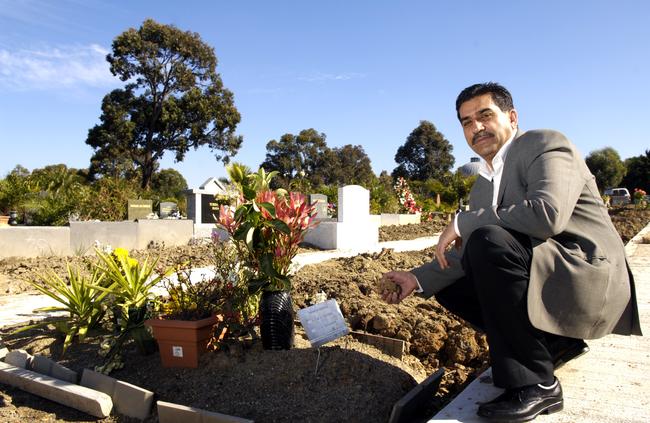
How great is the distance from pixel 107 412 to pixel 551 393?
204 centimetres

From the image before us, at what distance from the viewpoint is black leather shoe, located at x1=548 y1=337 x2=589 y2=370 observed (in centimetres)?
224

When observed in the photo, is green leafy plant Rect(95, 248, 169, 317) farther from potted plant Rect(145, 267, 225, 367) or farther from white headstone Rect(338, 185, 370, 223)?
white headstone Rect(338, 185, 370, 223)

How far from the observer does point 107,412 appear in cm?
250

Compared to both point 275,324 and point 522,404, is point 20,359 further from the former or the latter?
point 522,404

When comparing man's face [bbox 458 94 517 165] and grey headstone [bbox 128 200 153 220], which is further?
grey headstone [bbox 128 200 153 220]

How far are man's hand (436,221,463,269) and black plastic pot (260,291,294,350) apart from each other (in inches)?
35.6

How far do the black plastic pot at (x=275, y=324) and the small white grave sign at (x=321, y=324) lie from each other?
251 mm

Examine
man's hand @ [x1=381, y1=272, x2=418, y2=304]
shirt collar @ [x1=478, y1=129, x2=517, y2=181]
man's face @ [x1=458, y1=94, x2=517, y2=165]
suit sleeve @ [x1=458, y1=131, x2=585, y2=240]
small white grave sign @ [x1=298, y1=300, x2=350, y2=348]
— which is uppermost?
man's face @ [x1=458, y1=94, x2=517, y2=165]

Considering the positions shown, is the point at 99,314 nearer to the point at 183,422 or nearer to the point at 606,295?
the point at 183,422

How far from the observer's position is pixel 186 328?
103 inches

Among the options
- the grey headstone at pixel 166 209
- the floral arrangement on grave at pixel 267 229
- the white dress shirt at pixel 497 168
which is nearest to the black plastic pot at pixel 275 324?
the floral arrangement on grave at pixel 267 229

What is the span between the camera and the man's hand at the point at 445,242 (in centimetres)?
218

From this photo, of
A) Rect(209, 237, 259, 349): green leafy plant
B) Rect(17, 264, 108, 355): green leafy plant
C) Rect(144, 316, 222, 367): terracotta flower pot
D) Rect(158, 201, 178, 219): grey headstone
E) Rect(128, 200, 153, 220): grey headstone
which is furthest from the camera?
Rect(158, 201, 178, 219): grey headstone

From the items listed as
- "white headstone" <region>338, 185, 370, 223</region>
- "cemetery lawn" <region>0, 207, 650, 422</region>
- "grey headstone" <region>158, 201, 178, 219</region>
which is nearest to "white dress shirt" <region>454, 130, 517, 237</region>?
"cemetery lawn" <region>0, 207, 650, 422</region>
